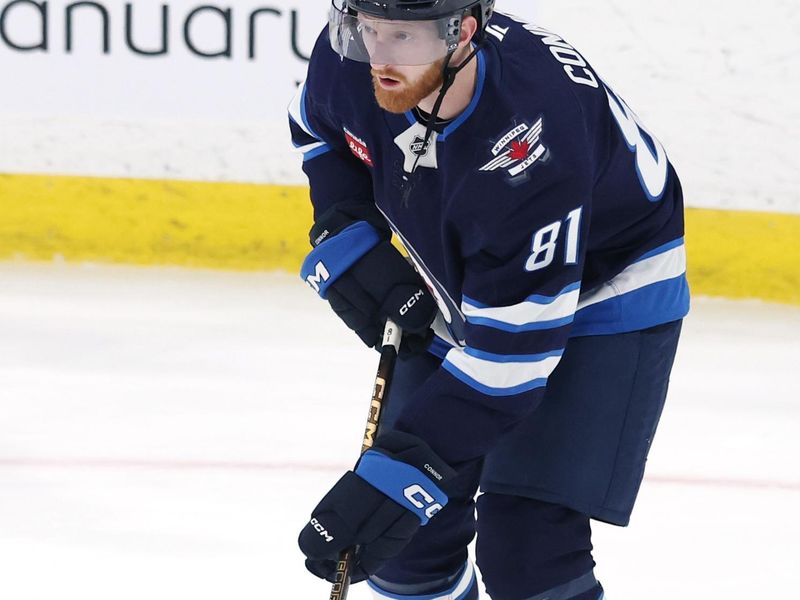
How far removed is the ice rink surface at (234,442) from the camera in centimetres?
249

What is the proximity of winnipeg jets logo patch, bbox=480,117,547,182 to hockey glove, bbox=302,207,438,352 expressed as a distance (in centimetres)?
35

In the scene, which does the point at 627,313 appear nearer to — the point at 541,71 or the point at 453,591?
the point at 541,71

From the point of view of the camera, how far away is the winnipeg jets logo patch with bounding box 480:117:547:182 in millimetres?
1578

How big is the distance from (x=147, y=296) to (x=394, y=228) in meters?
2.33

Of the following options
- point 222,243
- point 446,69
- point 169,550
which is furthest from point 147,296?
point 446,69

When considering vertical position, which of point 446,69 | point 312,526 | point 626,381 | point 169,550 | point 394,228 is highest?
point 446,69

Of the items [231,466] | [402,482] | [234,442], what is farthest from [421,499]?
[234,442]

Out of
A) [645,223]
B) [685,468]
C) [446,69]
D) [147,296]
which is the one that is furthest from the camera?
[147,296]

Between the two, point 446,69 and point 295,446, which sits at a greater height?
point 446,69

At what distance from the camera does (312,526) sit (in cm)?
166

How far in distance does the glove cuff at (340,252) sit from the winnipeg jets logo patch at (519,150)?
36 cm

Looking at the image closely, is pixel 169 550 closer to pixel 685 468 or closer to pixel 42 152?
pixel 685 468

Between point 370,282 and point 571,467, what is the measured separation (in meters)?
0.37

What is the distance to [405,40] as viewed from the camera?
159cm
